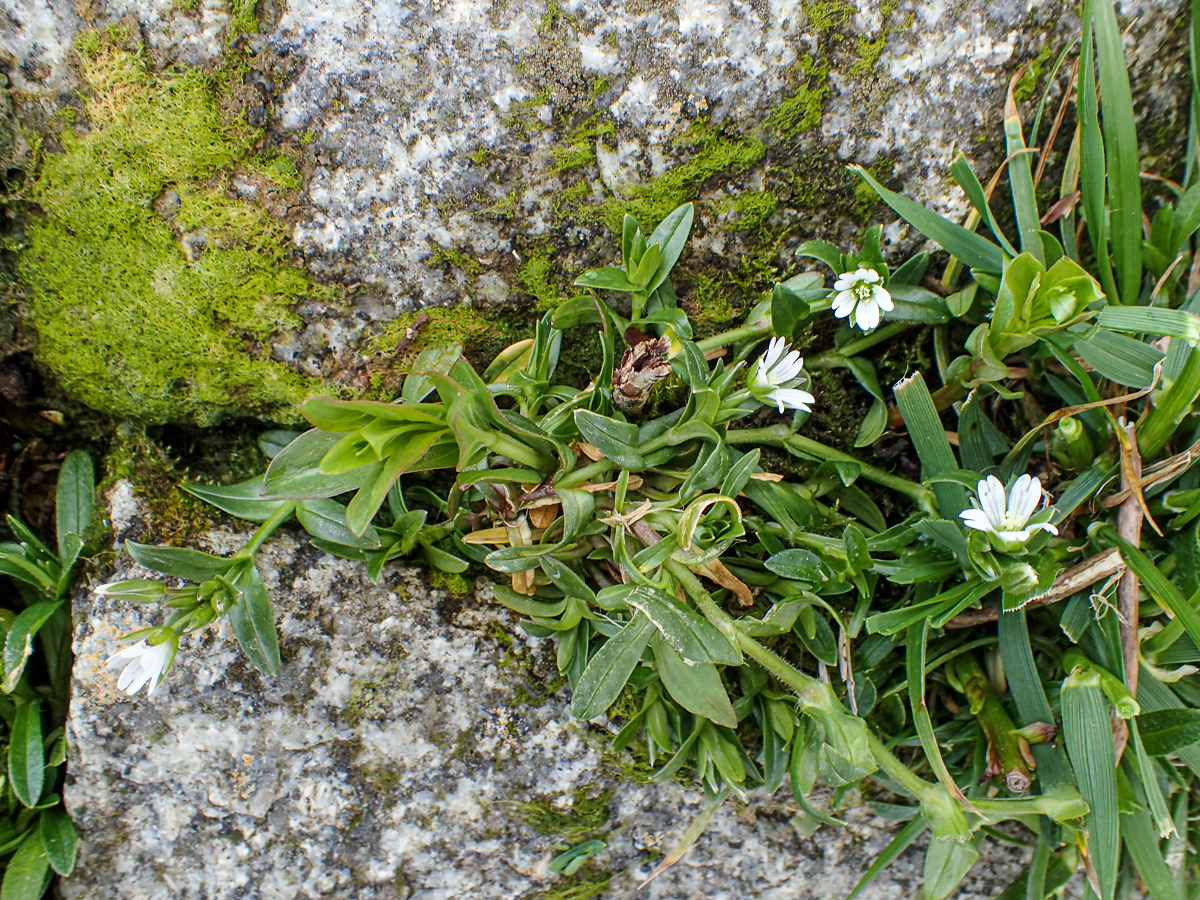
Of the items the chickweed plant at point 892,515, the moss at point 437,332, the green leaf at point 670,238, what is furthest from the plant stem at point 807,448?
the moss at point 437,332

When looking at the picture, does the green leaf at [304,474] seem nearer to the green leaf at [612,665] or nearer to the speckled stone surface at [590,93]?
the speckled stone surface at [590,93]

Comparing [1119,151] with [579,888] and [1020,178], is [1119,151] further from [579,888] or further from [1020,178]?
[579,888]

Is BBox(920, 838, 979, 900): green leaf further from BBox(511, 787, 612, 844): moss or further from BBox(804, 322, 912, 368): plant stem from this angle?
BBox(804, 322, 912, 368): plant stem

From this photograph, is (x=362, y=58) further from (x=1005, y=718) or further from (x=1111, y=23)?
(x=1005, y=718)

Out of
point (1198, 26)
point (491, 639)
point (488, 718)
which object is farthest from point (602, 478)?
point (1198, 26)

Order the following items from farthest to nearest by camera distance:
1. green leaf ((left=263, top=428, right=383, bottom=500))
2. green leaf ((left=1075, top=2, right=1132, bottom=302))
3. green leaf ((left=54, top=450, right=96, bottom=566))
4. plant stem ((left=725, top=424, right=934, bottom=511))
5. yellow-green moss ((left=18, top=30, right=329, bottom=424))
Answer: green leaf ((left=54, top=450, right=96, bottom=566)) → plant stem ((left=725, top=424, right=934, bottom=511)) → yellow-green moss ((left=18, top=30, right=329, bottom=424)) → green leaf ((left=1075, top=2, right=1132, bottom=302)) → green leaf ((left=263, top=428, right=383, bottom=500))

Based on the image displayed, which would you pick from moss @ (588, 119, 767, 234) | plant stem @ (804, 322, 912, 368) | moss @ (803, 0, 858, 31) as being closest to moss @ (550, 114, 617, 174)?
moss @ (588, 119, 767, 234)
